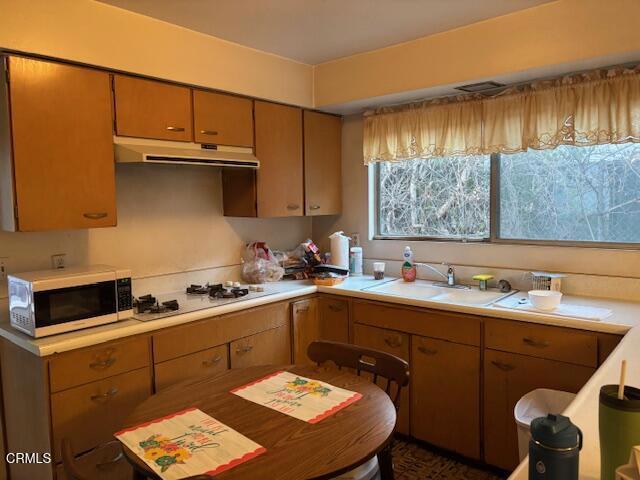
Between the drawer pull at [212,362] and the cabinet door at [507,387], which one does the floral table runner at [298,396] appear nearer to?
the drawer pull at [212,362]

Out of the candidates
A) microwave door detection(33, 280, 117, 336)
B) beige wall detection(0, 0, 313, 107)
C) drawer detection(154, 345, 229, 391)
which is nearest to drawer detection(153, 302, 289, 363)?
drawer detection(154, 345, 229, 391)

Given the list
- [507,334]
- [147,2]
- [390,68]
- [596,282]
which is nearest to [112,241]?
[147,2]

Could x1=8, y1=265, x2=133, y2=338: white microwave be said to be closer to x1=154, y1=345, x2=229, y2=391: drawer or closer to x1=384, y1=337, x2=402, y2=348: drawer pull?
x1=154, y1=345, x2=229, y2=391: drawer

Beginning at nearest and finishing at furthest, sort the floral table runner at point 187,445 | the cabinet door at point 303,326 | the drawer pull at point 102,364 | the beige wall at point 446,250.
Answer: the floral table runner at point 187,445 < the drawer pull at point 102,364 < the beige wall at point 446,250 < the cabinet door at point 303,326

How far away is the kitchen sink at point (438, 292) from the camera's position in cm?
284

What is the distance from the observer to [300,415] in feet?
4.98

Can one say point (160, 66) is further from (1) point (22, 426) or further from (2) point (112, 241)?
(1) point (22, 426)

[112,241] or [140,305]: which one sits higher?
[112,241]

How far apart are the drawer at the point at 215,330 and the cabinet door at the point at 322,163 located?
36.1 inches

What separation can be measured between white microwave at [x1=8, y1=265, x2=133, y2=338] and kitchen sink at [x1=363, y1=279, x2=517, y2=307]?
1474 mm

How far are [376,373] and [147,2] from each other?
6.61 ft

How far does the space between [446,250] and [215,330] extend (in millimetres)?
1612

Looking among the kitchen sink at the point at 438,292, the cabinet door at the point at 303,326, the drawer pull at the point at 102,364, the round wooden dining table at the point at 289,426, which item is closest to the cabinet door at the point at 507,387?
the kitchen sink at the point at 438,292

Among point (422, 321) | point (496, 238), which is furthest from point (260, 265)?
point (496, 238)
